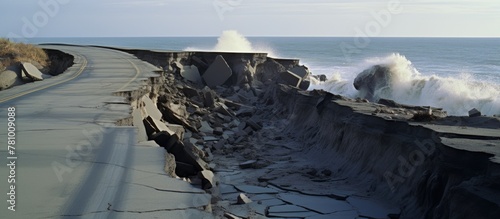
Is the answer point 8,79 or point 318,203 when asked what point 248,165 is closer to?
point 318,203

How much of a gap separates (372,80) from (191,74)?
1007 centimetres

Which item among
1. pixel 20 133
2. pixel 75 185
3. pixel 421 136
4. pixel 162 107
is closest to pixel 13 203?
pixel 75 185

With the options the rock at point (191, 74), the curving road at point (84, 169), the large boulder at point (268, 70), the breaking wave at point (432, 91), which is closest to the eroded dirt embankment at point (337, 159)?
the curving road at point (84, 169)

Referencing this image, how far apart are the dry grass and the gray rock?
5374mm

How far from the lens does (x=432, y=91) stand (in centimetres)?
2523

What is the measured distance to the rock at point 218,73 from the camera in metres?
25.3

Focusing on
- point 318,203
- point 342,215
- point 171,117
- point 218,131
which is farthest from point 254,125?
point 342,215

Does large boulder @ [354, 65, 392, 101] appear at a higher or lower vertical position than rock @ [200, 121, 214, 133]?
higher

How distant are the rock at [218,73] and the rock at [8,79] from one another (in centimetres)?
1058

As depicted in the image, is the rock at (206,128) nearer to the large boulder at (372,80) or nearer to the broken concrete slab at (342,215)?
the broken concrete slab at (342,215)

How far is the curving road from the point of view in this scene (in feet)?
14.6

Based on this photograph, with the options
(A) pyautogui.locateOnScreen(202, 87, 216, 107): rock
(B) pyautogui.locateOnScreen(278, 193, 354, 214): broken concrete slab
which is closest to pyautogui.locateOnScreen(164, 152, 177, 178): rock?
(B) pyautogui.locateOnScreen(278, 193, 354, 214): broken concrete slab

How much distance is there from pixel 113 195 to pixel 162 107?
859 centimetres

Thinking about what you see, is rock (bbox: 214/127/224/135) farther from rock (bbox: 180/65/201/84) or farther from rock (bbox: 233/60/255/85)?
rock (bbox: 233/60/255/85)
